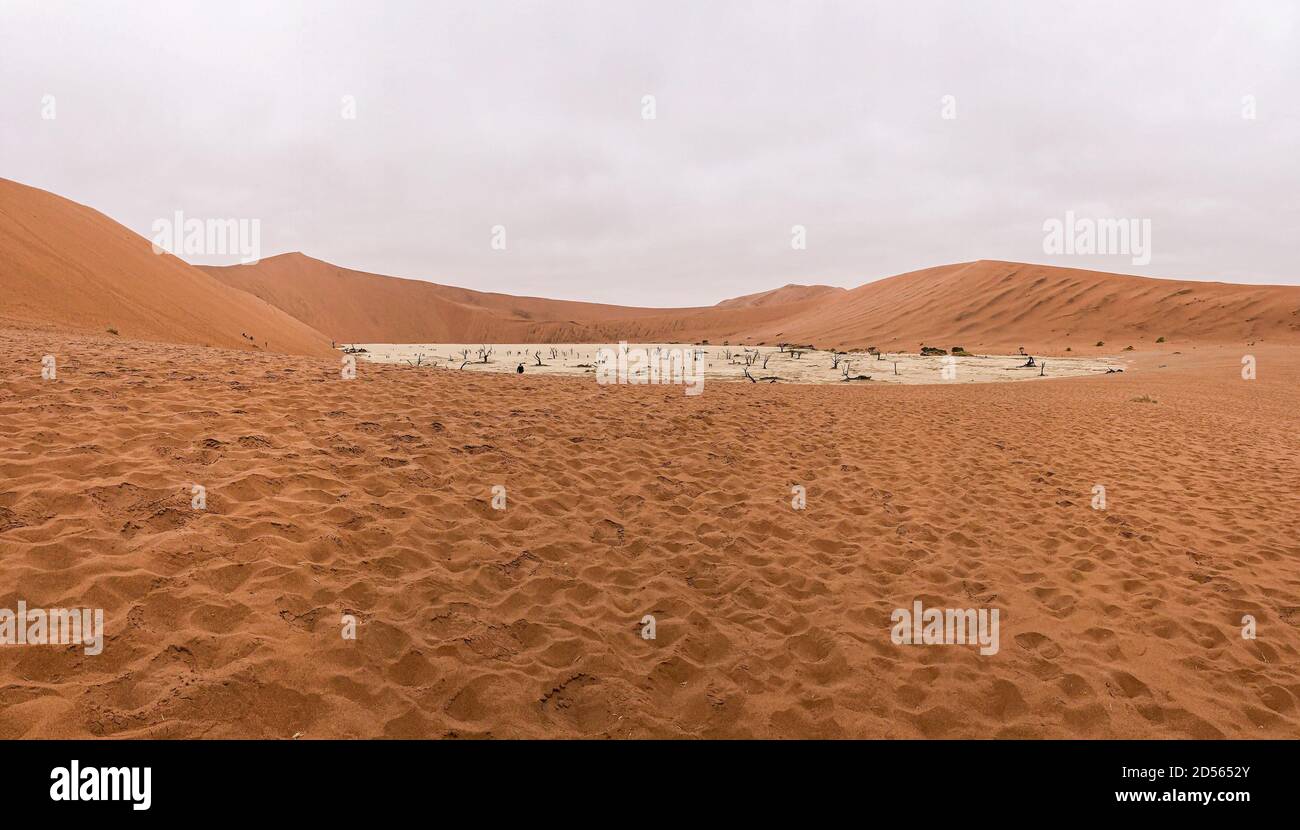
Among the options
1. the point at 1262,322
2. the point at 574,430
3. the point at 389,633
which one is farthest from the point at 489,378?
the point at 1262,322

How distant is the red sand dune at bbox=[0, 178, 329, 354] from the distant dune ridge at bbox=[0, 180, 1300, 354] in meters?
0.06

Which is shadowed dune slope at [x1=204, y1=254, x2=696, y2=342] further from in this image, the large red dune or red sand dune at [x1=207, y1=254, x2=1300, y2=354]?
the large red dune

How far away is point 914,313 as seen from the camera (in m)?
46.9

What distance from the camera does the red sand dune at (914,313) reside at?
33188mm

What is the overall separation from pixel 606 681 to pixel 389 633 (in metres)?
1.46

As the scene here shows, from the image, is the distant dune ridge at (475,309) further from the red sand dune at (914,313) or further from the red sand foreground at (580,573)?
the red sand foreground at (580,573)

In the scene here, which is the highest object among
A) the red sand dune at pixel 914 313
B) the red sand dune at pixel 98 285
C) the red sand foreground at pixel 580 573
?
the red sand dune at pixel 914 313

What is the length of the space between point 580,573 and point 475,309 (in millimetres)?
88143

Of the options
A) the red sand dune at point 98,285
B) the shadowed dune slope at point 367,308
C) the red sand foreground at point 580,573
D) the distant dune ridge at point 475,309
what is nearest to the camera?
the red sand foreground at point 580,573

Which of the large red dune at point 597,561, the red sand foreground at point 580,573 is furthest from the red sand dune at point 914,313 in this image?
the red sand foreground at point 580,573

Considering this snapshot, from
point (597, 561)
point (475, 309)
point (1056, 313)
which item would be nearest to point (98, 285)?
point (597, 561)

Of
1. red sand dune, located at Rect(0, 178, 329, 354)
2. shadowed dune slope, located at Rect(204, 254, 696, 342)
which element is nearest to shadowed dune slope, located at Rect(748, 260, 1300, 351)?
red sand dune, located at Rect(0, 178, 329, 354)

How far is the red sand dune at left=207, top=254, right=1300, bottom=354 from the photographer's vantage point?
33.2 m

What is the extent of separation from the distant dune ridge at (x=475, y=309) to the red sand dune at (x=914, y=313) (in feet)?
0.53
